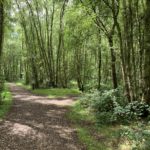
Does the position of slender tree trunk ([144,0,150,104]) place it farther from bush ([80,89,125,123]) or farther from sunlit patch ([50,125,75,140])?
sunlit patch ([50,125,75,140])

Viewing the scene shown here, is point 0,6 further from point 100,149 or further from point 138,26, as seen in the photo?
point 100,149

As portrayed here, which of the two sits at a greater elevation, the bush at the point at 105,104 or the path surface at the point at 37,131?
the bush at the point at 105,104

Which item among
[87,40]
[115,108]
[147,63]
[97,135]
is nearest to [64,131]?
[97,135]

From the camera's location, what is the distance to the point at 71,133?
8.91 m

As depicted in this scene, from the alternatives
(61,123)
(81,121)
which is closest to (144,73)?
(81,121)

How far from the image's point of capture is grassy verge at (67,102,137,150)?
7.48m

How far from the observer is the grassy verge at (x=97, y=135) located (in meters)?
7.48

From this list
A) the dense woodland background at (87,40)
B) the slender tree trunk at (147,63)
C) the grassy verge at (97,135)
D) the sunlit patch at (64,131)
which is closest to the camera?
the grassy verge at (97,135)

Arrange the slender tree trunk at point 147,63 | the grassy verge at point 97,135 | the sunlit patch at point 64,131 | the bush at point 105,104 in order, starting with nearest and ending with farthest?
the grassy verge at point 97,135, the sunlit patch at point 64,131, the slender tree trunk at point 147,63, the bush at point 105,104

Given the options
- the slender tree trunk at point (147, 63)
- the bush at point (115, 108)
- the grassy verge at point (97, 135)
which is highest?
the slender tree trunk at point (147, 63)

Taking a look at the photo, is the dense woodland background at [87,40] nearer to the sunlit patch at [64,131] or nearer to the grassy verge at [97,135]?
the grassy verge at [97,135]

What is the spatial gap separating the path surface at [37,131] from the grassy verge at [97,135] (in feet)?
1.05

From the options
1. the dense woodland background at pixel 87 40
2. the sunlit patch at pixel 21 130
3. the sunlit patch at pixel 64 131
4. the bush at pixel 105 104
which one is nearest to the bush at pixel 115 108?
the bush at pixel 105 104

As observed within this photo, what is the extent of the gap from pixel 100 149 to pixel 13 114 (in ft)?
19.9
